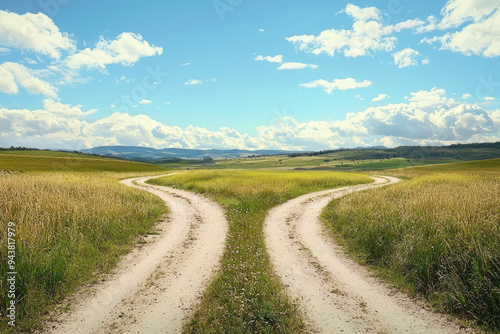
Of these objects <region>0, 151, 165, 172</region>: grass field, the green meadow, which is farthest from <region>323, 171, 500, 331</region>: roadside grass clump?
<region>0, 151, 165, 172</region>: grass field

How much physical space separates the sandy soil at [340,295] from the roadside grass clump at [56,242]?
6.57m

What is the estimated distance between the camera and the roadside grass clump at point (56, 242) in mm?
6781

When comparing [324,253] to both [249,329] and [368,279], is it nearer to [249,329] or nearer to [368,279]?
[368,279]

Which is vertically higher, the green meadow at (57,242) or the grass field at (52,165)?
the grass field at (52,165)

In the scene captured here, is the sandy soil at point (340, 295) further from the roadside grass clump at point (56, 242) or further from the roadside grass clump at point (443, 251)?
the roadside grass clump at point (56, 242)

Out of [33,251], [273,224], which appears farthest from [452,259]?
[33,251]

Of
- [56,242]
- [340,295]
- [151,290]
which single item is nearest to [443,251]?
[340,295]

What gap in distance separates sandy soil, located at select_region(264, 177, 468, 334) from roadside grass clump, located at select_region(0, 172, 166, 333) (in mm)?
6571

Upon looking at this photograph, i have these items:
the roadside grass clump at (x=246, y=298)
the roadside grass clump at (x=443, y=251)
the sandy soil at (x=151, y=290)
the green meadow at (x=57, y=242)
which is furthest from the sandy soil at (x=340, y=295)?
the green meadow at (x=57, y=242)

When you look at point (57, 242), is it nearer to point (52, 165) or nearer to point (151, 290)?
point (151, 290)

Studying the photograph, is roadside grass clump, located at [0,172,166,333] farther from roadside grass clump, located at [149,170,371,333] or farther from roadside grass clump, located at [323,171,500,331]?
roadside grass clump, located at [323,171,500,331]

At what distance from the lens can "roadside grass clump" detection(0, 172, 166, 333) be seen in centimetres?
678

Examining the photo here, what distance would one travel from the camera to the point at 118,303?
674 cm

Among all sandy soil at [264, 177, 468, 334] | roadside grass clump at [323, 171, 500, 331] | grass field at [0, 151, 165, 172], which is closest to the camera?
sandy soil at [264, 177, 468, 334]
